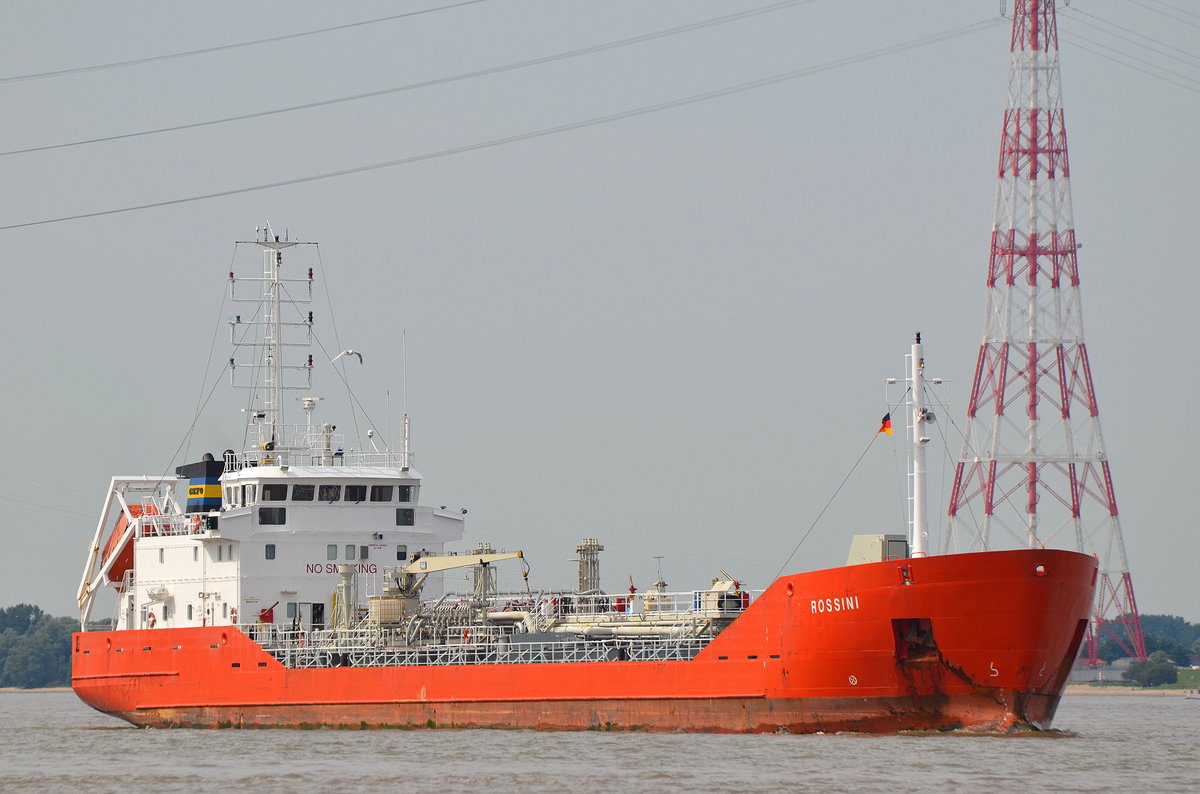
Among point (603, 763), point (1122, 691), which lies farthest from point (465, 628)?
point (1122, 691)

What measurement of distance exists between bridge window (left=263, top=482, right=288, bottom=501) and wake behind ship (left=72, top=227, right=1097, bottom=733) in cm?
6

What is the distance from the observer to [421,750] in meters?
34.6

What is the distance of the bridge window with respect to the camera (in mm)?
43344

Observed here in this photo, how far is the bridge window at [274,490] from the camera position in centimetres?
4334

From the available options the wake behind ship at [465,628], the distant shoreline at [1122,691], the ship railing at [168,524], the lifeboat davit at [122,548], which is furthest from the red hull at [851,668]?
the distant shoreline at [1122,691]

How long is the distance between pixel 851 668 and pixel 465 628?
10.3m

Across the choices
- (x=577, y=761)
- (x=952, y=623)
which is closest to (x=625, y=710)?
(x=577, y=761)

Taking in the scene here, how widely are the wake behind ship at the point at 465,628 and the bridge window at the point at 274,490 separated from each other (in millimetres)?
65

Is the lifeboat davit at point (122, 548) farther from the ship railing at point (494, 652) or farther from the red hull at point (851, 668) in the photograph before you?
the red hull at point (851, 668)

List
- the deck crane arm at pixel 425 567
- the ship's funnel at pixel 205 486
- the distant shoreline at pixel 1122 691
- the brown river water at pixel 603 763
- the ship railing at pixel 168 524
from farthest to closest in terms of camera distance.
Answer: the distant shoreline at pixel 1122 691, the ship's funnel at pixel 205 486, the ship railing at pixel 168 524, the deck crane arm at pixel 425 567, the brown river water at pixel 603 763

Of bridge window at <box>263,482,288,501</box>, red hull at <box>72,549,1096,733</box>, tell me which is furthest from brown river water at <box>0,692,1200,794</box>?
bridge window at <box>263,482,288,501</box>

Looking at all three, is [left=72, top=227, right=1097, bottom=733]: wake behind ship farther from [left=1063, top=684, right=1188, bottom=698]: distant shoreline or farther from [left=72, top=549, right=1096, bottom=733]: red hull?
[left=1063, top=684, right=1188, bottom=698]: distant shoreline

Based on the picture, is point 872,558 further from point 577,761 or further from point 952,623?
point 577,761

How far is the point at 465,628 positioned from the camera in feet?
132
